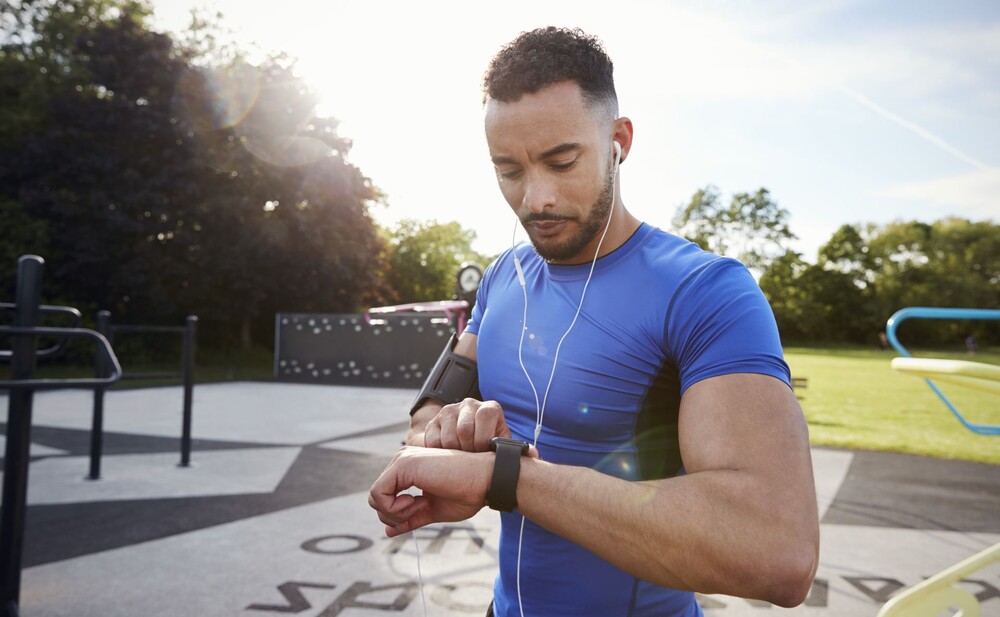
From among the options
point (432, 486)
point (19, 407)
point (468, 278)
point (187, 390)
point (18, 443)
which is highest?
point (468, 278)

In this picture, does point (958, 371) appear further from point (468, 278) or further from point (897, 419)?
point (897, 419)

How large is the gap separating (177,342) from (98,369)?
691 inches

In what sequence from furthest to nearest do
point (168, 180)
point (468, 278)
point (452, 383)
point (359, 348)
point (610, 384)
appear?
point (168, 180)
point (359, 348)
point (468, 278)
point (452, 383)
point (610, 384)

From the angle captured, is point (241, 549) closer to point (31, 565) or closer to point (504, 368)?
point (31, 565)

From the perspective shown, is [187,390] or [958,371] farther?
[187,390]

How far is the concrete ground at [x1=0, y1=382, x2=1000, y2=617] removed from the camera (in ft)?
11.0

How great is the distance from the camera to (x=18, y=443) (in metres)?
3.12

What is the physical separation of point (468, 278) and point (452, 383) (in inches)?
222

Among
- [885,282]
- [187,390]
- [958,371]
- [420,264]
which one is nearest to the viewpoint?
[958,371]

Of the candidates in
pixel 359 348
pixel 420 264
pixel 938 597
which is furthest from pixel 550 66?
pixel 420 264

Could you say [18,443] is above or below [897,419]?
above

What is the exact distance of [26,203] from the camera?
19.5 m

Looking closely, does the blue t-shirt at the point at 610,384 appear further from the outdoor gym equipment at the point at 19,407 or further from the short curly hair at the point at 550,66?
the outdoor gym equipment at the point at 19,407

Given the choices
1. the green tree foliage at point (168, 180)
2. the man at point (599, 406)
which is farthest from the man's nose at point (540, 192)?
the green tree foliage at point (168, 180)
